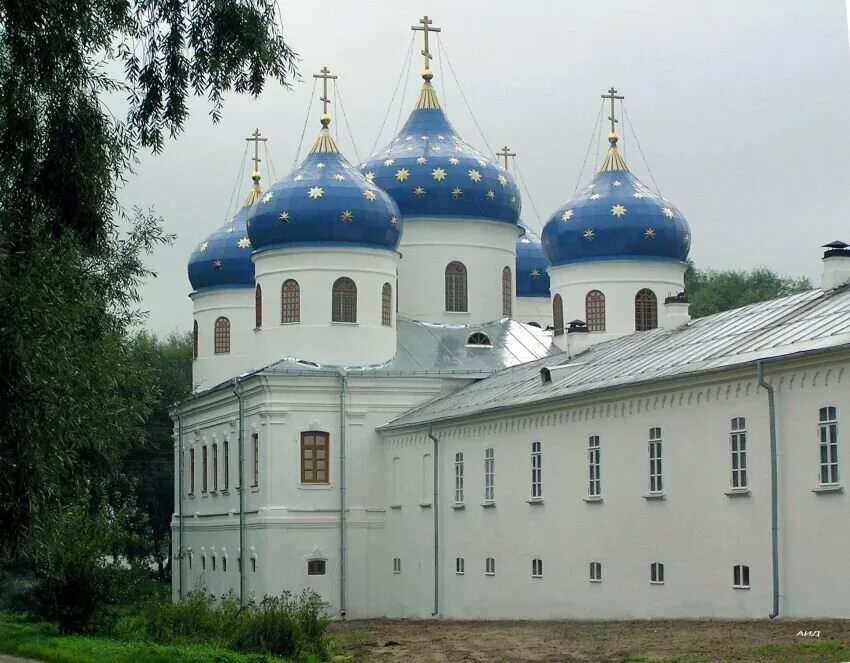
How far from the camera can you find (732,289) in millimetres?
71438

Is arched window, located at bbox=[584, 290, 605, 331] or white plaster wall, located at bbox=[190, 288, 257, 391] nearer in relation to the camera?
arched window, located at bbox=[584, 290, 605, 331]

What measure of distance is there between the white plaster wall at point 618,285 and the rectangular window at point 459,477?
8.02 m

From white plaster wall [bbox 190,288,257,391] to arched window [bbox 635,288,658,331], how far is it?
11.6 m

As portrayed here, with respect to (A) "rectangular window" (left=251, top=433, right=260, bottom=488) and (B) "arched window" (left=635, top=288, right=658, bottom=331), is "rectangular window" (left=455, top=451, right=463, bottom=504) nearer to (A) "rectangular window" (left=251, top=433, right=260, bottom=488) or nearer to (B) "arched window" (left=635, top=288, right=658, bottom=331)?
(A) "rectangular window" (left=251, top=433, right=260, bottom=488)

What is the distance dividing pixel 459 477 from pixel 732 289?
131 ft

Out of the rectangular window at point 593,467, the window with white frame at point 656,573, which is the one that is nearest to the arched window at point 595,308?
the rectangular window at point 593,467

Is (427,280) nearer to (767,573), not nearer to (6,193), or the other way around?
(767,573)

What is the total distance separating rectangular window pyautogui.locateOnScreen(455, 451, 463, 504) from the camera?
3384 cm

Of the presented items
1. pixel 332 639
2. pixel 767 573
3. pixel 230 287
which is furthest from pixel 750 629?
pixel 230 287

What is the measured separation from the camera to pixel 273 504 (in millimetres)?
38000

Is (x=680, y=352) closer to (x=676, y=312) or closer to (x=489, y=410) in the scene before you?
(x=676, y=312)

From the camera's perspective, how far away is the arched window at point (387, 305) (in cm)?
3991

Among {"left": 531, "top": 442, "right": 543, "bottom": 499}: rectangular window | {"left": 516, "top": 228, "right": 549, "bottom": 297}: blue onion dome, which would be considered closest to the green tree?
{"left": 516, "top": 228, "right": 549, "bottom": 297}: blue onion dome

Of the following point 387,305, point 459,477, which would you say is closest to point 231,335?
point 387,305
